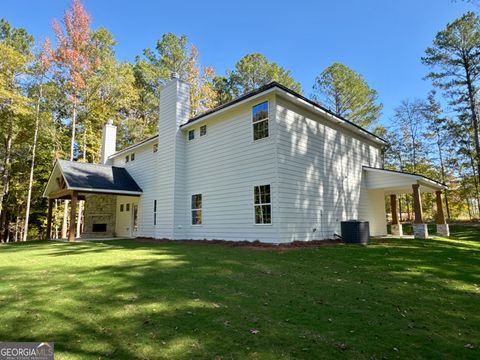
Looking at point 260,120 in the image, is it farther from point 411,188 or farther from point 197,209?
point 411,188

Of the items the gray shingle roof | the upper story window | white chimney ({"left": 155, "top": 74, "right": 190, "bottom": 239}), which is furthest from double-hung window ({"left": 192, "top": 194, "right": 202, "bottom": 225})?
the gray shingle roof

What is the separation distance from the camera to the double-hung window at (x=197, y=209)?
45.5 feet

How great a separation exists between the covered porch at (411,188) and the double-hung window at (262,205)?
6.70m

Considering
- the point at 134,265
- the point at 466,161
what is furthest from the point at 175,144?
the point at 466,161

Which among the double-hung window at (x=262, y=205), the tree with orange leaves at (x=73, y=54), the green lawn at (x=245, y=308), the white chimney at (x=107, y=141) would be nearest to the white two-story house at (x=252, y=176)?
the double-hung window at (x=262, y=205)

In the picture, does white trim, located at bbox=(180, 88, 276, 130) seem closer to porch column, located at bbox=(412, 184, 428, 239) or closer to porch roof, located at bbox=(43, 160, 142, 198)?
porch roof, located at bbox=(43, 160, 142, 198)

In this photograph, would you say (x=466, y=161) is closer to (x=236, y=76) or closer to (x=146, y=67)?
(x=236, y=76)

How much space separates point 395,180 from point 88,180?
15940 mm

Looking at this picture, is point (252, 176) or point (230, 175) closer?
point (252, 176)

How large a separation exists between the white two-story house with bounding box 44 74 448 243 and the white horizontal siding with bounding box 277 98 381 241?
0.14 ft

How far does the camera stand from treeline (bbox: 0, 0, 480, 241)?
2150 cm

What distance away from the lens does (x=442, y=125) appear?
86.3 ft

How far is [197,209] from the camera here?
14.0 m

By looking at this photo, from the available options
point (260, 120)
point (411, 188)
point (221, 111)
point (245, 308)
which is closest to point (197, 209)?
point (221, 111)
